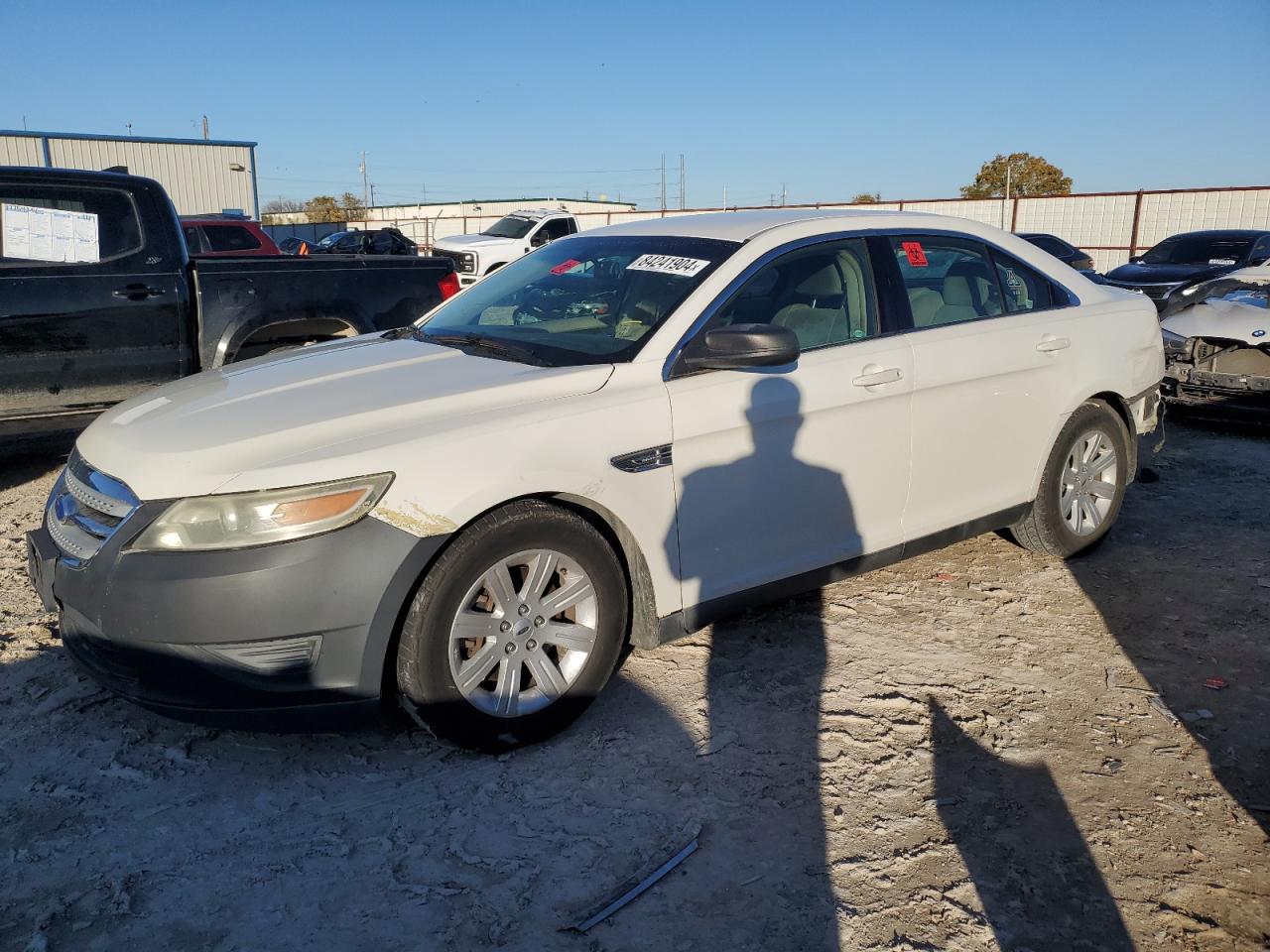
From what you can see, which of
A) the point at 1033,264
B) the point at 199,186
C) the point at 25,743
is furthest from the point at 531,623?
the point at 199,186

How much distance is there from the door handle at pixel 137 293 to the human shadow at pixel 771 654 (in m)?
3.91

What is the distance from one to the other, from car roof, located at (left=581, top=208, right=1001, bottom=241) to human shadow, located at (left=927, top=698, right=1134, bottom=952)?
207 cm

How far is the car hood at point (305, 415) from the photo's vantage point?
2.80 meters

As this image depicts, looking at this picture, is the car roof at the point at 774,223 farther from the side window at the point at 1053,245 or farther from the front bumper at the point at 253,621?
the side window at the point at 1053,245

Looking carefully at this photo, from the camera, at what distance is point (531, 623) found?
3.17m

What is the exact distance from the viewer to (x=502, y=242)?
21.1 m

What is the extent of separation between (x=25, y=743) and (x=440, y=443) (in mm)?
1771

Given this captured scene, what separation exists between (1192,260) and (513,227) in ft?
46.2

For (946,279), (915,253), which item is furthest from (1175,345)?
(915,253)

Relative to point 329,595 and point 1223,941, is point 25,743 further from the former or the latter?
point 1223,941

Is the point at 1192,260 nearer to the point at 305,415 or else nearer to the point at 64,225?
the point at 64,225

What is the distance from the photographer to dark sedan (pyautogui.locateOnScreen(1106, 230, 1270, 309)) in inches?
518

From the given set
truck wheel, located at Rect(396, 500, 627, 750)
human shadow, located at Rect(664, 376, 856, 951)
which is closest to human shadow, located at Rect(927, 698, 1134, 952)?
human shadow, located at Rect(664, 376, 856, 951)

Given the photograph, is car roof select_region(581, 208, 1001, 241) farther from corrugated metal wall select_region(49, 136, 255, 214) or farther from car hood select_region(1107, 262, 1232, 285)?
corrugated metal wall select_region(49, 136, 255, 214)
